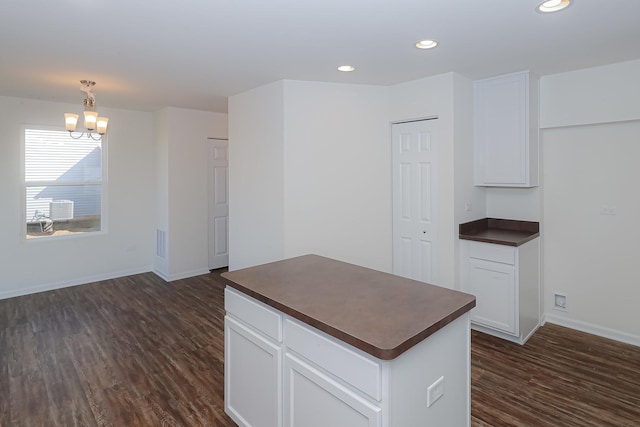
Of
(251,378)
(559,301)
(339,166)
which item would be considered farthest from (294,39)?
(559,301)

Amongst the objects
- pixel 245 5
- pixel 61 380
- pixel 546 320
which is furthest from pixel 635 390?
pixel 61 380

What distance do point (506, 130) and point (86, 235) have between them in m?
5.47

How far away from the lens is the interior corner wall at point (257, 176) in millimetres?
3680

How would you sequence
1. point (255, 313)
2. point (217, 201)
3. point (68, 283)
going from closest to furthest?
point (255, 313), point (68, 283), point (217, 201)

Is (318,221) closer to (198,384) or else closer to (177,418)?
(198,384)

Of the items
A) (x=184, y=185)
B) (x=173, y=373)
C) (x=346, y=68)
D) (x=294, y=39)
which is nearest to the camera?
(x=294, y=39)

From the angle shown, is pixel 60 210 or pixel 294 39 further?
pixel 60 210

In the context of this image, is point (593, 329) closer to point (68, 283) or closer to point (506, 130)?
point (506, 130)

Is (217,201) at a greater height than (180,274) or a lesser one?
greater

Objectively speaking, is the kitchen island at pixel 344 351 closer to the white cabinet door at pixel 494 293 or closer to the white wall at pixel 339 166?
the white wall at pixel 339 166

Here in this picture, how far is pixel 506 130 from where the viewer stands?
3525 millimetres

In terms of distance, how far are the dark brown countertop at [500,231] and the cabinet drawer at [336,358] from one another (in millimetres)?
2330

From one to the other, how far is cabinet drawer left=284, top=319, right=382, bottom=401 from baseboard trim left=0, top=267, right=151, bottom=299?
15.4ft

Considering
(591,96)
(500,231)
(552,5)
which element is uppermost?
(552,5)
